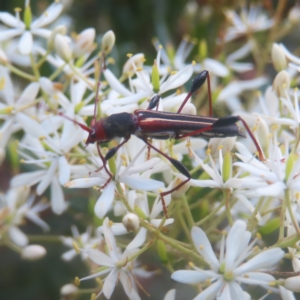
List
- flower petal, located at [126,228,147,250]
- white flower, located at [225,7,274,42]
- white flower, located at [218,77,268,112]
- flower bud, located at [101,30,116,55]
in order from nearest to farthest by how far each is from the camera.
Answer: flower petal, located at [126,228,147,250]
flower bud, located at [101,30,116,55]
white flower, located at [218,77,268,112]
white flower, located at [225,7,274,42]

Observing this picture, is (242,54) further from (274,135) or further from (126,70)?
(274,135)

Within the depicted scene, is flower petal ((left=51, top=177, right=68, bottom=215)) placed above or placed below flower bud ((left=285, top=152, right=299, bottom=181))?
above

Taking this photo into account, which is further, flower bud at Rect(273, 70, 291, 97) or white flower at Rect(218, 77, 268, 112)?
white flower at Rect(218, 77, 268, 112)

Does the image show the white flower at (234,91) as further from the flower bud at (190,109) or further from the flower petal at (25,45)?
the flower petal at (25,45)

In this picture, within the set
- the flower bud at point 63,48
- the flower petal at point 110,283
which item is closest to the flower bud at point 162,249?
the flower petal at point 110,283

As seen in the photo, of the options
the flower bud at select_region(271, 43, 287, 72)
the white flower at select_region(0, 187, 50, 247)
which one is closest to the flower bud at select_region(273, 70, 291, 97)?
the flower bud at select_region(271, 43, 287, 72)

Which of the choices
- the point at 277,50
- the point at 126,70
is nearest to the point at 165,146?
the point at 126,70

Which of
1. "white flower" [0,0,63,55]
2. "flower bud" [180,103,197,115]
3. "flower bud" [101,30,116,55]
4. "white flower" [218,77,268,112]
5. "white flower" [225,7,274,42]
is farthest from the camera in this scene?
"white flower" [225,7,274,42]

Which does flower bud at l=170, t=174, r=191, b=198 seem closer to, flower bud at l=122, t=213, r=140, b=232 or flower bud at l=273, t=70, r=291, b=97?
flower bud at l=122, t=213, r=140, b=232
